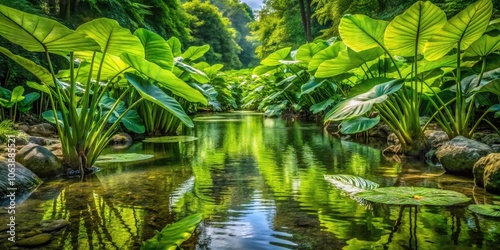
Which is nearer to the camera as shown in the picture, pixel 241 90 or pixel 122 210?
pixel 122 210

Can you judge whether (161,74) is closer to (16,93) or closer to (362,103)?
(362,103)

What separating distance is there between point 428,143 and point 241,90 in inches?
460

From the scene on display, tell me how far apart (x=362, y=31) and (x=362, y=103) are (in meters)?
0.98

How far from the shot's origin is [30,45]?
2.01m

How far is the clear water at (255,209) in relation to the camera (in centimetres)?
116

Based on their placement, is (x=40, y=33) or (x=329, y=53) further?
(x=329, y=53)

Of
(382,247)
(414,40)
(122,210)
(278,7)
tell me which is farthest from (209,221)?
(278,7)

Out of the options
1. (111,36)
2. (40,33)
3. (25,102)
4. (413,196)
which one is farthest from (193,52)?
(413,196)

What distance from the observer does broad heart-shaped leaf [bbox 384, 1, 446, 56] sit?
2.38 m

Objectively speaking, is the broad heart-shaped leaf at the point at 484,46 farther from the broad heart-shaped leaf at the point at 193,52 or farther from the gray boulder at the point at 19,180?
the broad heart-shaped leaf at the point at 193,52

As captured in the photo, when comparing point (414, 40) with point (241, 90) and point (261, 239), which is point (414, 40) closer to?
point (261, 239)

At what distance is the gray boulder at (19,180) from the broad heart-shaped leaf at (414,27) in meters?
2.46

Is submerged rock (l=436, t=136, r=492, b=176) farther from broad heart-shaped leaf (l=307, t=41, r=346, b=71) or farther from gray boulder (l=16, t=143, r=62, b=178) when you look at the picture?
gray boulder (l=16, t=143, r=62, b=178)

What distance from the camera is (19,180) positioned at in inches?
72.7
